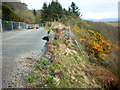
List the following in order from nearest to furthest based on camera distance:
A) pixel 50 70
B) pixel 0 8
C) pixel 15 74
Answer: pixel 15 74, pixel 50 70, pixel 0 8

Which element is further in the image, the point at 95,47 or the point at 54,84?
the point at 95,47

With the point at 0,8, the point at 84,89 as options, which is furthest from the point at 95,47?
the point at 0,8

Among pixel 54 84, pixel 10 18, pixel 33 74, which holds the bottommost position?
pixel 54 84

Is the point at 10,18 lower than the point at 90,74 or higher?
higher

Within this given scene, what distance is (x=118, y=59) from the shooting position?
8.18 meters

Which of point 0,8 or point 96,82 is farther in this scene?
point 0,8

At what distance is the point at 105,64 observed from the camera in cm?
710

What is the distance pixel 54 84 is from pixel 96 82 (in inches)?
87.9

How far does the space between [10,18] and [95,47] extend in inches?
580

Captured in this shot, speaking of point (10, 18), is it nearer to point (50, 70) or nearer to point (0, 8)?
point (0, 8)

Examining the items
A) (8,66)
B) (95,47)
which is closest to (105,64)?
(95,47)

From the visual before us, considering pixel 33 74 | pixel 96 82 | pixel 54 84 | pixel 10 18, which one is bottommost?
pixel 96 82

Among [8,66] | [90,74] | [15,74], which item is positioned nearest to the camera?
[15,74]

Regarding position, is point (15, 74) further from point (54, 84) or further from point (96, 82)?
point (96, 82)
